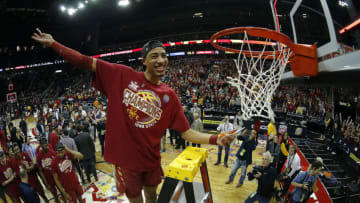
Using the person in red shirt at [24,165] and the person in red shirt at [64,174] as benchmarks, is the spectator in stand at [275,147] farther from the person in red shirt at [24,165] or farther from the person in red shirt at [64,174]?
the person in red shirt at [24,165]

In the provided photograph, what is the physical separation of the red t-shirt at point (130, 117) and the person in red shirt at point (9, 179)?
4.00 meters

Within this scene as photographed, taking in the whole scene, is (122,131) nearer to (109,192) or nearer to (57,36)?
(109,192)

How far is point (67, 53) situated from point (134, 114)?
0.65 metres

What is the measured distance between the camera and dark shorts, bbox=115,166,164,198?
4.98ft

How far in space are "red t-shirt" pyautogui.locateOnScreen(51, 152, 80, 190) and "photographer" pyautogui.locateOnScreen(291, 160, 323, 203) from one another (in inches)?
184

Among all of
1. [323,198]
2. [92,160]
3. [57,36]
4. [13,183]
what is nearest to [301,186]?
[323,198]

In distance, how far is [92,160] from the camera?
19.2ft

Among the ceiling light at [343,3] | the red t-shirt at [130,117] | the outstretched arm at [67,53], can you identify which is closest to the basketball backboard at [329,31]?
the ceiling light at [343,3]

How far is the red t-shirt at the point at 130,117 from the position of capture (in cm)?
146

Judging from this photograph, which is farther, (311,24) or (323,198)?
(311,24)

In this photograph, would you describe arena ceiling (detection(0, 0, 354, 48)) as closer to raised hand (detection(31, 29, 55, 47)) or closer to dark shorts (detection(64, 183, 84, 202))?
dark shorts (detection(64, 183, 84, 202))

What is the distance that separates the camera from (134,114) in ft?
4.86

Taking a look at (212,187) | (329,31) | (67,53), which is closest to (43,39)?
(67,53)

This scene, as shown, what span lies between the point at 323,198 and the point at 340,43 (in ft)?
11.0
